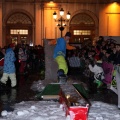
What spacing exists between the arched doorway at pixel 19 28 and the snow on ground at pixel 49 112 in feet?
76.6

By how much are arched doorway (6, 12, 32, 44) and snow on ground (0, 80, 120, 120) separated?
76.6 feet

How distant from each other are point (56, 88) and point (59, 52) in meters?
1.86

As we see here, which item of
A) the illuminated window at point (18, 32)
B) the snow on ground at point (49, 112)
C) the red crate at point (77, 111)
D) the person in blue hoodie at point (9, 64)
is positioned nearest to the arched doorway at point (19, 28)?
the illuminated window at point (18, 32)

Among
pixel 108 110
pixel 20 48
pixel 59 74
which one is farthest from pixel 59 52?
pixel 20 48

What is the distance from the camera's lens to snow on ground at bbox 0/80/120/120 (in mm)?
8391

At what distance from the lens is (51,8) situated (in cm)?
3278

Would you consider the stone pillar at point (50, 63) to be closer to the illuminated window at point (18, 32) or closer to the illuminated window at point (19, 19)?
the illuminated window at point (19, 19)

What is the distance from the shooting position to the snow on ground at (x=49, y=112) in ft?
27.5

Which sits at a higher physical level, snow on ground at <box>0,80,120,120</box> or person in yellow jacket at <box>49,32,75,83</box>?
person in yellow jacket at <box>49,32,75,83</box>

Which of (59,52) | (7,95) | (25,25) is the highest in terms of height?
(25,25)

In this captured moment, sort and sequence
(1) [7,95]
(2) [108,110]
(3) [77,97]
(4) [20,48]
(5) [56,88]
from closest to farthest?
(3) [77,97], (2) [108,110], (5) [56,88], (1) [7,95], (4) [20,48]

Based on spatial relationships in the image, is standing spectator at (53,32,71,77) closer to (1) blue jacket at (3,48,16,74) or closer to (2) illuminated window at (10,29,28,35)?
(1) blue jacket at (3,48,16,74)

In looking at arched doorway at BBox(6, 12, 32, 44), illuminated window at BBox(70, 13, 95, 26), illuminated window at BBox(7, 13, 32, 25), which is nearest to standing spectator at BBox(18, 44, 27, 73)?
arched doorway at BBox(6, 12, 32, 44)

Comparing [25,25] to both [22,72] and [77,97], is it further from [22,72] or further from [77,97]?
[77,97]
